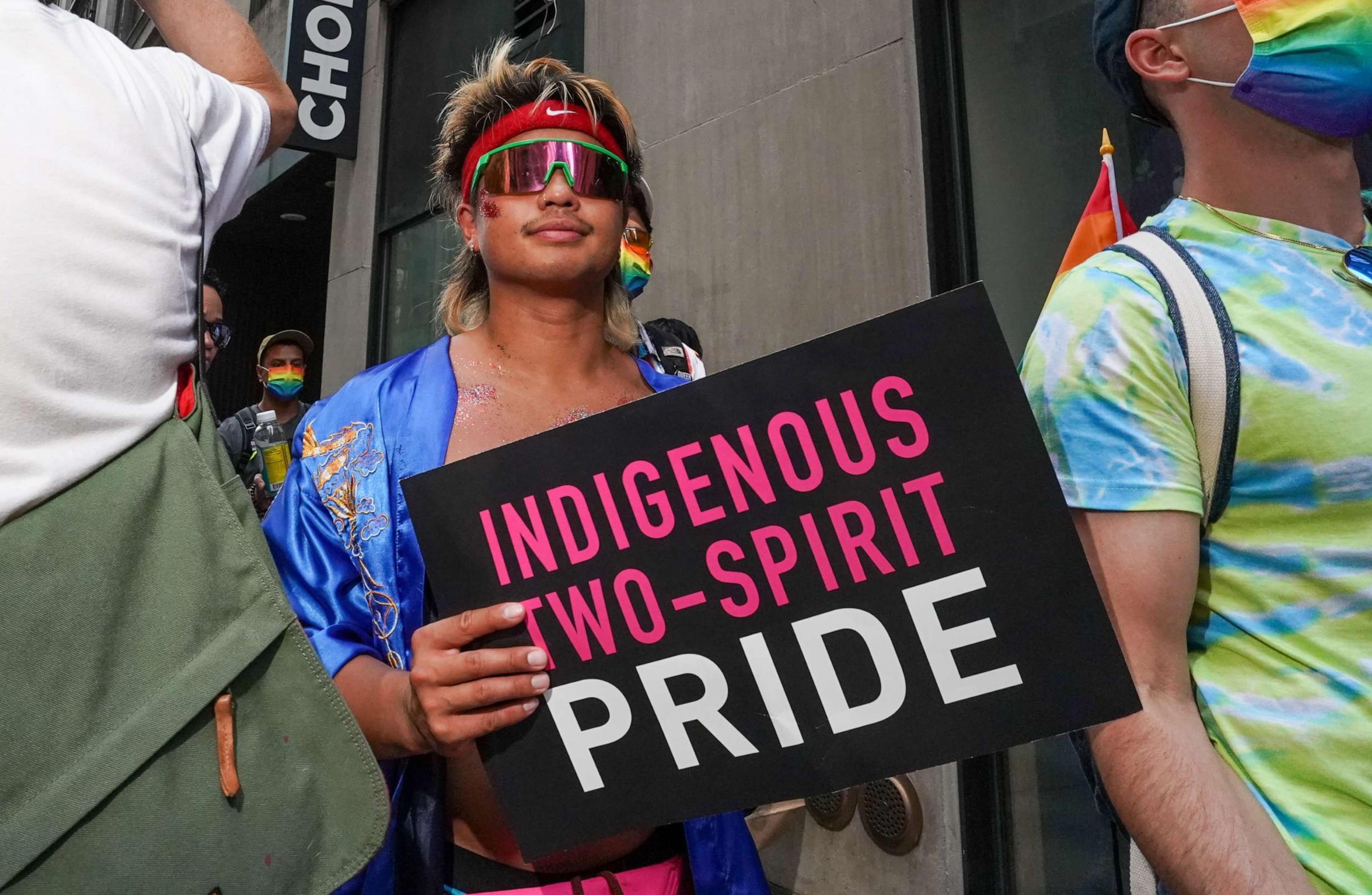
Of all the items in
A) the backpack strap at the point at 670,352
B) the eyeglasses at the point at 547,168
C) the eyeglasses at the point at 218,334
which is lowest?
the backpack strap at the point at 670,352

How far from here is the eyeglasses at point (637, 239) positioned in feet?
12.8

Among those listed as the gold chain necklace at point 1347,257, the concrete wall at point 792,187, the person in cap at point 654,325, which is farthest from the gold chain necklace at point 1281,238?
the concrete wall at point 792,187

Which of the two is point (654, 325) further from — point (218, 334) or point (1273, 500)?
point (1273, 500)

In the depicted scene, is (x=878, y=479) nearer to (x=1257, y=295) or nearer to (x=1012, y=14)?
(x=1257, y=295)

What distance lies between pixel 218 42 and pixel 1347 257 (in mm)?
1705

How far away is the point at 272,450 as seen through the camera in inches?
154

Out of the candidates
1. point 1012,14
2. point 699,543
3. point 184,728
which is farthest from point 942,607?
point 1012,14

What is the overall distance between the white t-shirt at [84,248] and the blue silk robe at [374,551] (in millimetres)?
431

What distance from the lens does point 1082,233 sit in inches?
74.1

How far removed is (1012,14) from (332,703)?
3797 millimetres

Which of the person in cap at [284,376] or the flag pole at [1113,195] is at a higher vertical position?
the person in cap at [284,376]

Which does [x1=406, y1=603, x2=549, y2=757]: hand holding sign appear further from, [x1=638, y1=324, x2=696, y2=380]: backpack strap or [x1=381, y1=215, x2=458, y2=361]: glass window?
[x1=381, y1=215, x2=458, y2=361]: glass window

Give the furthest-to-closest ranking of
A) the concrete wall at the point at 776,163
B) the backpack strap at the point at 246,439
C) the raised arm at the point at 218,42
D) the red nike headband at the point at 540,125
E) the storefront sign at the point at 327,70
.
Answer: the storefront sign at the point at 327,70
the backpack strap at the point at 246,439
the concrete wall at the point at 776,163
the red nike headband at the point at 540,125
the raised arm at the point at 218,42

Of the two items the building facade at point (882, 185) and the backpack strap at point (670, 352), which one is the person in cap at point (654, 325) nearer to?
the backpack strap at point (670, 352)
